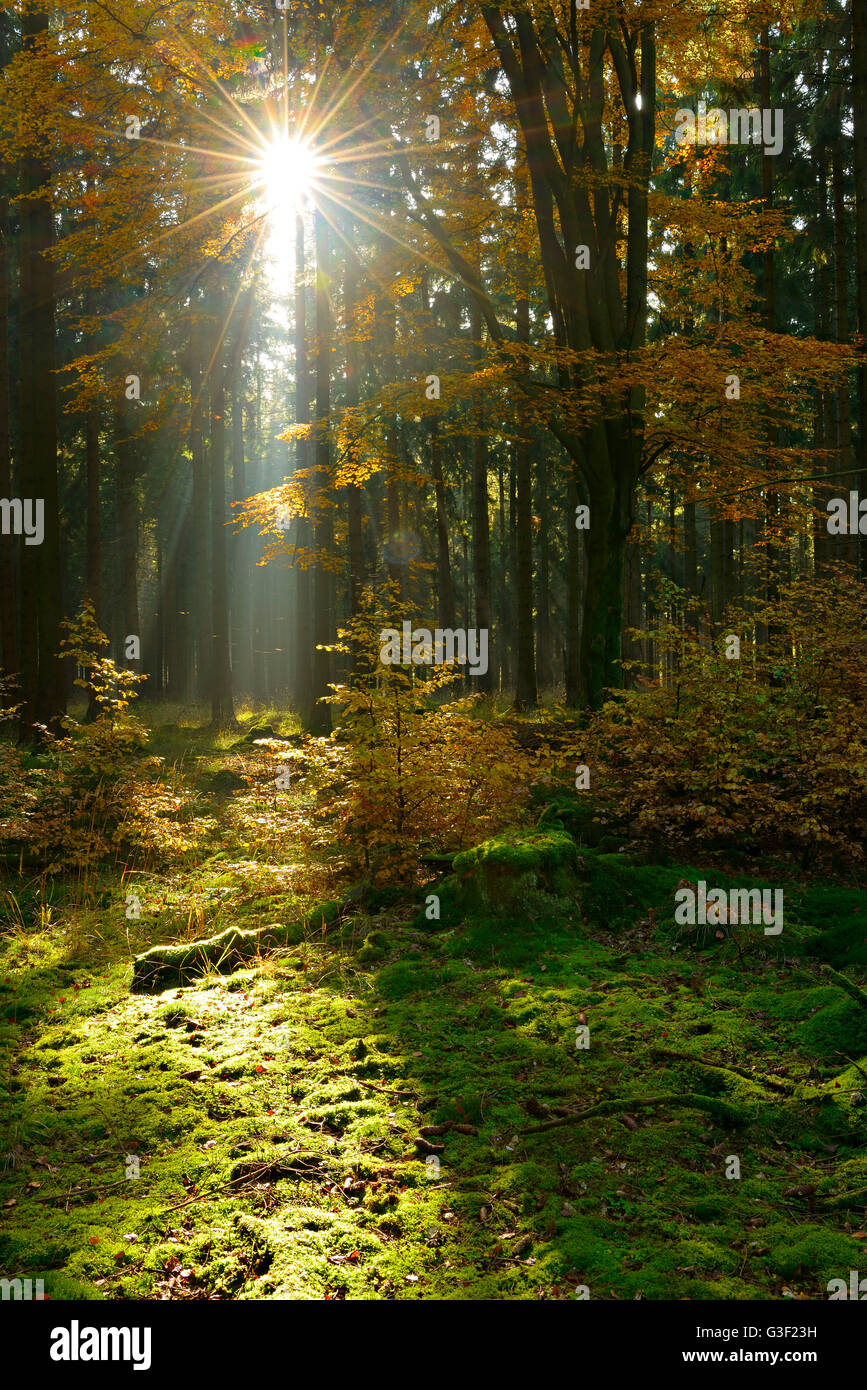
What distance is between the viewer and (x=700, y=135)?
48.1 ft

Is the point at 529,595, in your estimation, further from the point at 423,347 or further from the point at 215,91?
the point at 215,91

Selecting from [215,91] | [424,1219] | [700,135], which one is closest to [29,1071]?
[424,1219]

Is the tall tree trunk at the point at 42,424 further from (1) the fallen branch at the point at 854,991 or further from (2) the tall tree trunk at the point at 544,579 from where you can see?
(2) the tall tree trunk at the point at 544,579

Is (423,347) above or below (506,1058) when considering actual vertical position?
above

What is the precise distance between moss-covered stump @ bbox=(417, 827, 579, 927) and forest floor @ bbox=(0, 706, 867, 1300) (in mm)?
127

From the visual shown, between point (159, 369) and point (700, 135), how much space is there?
1020cm

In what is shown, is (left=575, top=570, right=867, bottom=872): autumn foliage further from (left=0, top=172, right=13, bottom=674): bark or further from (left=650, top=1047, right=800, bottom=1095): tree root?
(left=0, top=172, right=13, bottom=674): bark

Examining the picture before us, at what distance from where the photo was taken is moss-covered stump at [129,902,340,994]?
5.93 metres

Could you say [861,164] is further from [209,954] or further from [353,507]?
[209,954]

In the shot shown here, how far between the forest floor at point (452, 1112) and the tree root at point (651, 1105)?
0.01 m

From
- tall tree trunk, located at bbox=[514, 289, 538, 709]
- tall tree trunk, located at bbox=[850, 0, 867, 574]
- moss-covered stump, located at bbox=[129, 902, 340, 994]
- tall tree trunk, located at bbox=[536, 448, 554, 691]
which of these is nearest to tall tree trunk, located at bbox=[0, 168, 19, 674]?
tall tree trunk, located at bbox=[514, 289, 538, 709]

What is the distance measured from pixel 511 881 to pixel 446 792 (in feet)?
4.08

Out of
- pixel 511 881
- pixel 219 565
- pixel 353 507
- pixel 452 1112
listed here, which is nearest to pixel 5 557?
pixel 219 565

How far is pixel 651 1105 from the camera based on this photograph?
13.0 ft
